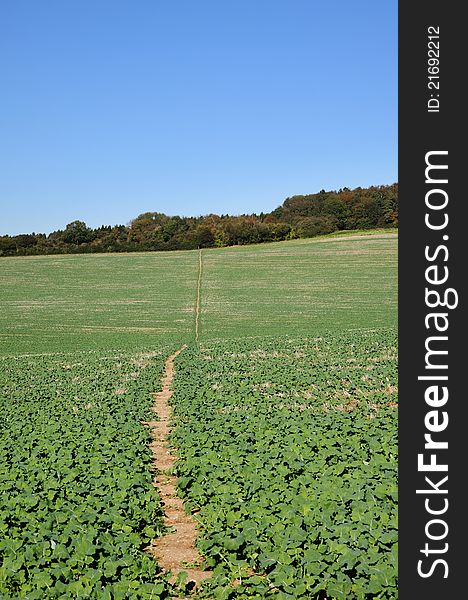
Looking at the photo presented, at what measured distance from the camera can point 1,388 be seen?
2658cm

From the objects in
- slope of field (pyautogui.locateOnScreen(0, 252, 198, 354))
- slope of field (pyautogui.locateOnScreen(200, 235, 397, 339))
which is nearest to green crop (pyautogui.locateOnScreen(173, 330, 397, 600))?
slope of field (pyautogui.locateOnScreen(0, 252, 198, 354))

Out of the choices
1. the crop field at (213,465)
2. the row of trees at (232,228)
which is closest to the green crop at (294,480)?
the crop field at (213,465)

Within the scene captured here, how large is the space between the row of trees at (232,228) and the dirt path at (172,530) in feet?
329

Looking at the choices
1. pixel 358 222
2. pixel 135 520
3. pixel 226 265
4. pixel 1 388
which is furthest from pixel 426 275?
pixel 358 222

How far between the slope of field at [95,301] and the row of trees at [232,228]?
12277 mm

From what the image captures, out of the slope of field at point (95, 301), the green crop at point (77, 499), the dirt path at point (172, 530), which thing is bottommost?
the dirt path at point (172, 530)

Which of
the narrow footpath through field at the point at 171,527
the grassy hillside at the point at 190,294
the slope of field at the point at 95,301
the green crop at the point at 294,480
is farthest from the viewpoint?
the grassy hillside at the point at 190,294

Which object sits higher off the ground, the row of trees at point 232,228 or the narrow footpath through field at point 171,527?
the row of trees at point 232,228

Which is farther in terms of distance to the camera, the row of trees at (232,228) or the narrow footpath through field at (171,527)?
the row of trees at (232,228)

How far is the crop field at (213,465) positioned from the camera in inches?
327

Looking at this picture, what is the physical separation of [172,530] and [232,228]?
364ft

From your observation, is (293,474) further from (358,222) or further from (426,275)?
(358,222)

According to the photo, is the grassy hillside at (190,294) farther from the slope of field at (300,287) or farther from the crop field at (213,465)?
the crop field at (213,465)

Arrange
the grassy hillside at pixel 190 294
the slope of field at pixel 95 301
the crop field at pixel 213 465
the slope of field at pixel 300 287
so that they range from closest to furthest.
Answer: the crop field at pixel 213 465 → the slope of field at pixel 95 301 → the grassy hillside at pixel 190 294 → the slope of field at pixel 300 287
